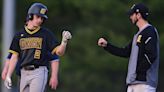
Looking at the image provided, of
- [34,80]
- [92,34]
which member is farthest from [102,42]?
[92,34]

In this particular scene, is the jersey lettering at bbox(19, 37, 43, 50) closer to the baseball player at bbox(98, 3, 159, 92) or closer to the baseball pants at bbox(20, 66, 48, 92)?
the baseball pants at bbox(20, 66, 48, 92)

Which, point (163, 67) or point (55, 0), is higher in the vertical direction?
point (55, 0)

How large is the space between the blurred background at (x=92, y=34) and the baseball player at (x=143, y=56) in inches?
487

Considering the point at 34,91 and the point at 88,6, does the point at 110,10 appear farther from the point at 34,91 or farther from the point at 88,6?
the point at 34,91

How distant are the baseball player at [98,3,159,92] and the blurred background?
12.4m

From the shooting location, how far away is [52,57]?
966 centimetres

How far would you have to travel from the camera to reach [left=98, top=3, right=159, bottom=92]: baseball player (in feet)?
30.0

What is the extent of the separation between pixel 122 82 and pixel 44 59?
49.0ft

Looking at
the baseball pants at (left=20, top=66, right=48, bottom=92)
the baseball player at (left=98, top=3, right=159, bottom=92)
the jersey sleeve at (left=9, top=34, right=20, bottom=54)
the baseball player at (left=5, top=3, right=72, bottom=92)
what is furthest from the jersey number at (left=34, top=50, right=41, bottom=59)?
the baseball player at (left=98, top=3, right=159, bottom=92)

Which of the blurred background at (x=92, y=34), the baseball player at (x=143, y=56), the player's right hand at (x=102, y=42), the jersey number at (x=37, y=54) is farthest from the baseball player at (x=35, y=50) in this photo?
the blurred background at (x=92, y=34)

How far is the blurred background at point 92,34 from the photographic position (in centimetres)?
2262

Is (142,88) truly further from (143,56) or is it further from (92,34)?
Result: (92,34)

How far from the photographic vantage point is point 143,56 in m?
9.18

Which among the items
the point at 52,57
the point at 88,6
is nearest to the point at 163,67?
the point at 88,6
